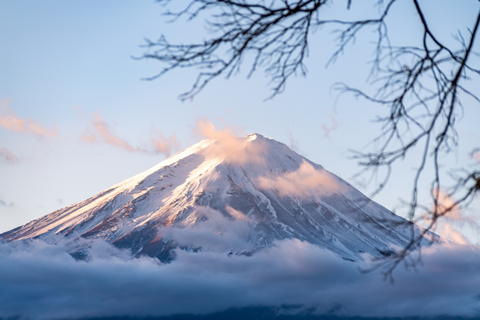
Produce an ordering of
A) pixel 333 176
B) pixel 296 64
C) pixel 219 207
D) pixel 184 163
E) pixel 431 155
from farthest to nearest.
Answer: pixel 333 176 → pixel 184 163 → pixel 219 207 → pixel 296 64 → pixel 431 155

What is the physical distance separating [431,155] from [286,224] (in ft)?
515

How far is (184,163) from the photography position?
177m

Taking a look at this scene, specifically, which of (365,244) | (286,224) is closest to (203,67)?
(286,224)

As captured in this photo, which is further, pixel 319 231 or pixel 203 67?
pixel 319 231

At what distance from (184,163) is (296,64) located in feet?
573

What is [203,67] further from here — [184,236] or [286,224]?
[184,236]

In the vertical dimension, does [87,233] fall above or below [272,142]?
below

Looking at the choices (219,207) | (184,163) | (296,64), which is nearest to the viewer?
(296,64)

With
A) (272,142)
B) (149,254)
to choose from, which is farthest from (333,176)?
(149,254)

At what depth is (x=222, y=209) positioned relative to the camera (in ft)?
543

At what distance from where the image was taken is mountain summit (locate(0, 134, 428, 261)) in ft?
522

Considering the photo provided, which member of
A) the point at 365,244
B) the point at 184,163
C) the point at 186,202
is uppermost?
the point at 184,163

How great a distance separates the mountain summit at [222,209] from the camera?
159 m

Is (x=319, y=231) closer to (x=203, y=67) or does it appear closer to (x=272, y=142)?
(x=272, y=142)
